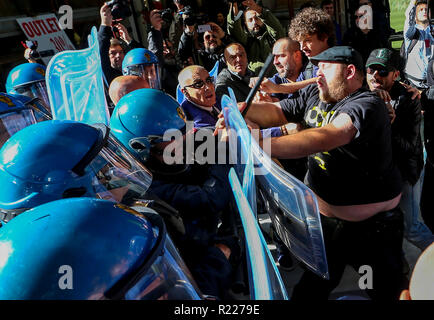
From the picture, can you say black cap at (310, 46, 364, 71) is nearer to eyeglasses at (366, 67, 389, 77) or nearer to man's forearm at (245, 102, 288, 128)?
man's forearm at (245, 102, 288, 128)

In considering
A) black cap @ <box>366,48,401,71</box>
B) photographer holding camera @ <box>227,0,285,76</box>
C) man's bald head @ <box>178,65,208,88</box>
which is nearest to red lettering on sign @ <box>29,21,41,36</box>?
photographer holding camera @ <box>227,0,285,76</box>

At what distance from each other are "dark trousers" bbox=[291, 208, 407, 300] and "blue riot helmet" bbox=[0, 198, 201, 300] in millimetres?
1037

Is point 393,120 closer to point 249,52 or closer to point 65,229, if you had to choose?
point 65,229

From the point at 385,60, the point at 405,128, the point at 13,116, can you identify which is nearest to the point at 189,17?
the point at 13,116

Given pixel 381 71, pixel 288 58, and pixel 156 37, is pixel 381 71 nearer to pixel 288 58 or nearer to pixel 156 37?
pixel 288 58

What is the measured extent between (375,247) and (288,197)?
39.2 inches

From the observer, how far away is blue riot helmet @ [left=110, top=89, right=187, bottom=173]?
202 cm

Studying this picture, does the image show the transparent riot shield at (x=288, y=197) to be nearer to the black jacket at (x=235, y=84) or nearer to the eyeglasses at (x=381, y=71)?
the eyeglasses at (x=381, y=71)

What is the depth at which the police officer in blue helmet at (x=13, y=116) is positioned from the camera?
Result: 232 centimetres

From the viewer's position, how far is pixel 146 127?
2.02 metres

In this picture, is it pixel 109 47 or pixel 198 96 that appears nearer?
pixel 198 96

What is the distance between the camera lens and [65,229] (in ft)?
3.01

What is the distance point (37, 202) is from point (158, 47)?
3.59m

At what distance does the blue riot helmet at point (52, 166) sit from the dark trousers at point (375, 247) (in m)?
1.19
